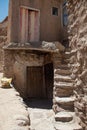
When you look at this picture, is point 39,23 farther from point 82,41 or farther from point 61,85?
point 82,41

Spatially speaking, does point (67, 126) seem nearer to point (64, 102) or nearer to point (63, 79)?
point (64, 102)

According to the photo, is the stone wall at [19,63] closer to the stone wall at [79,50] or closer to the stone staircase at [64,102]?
the stone staircase at [64,102]

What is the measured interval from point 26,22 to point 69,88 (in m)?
4.64

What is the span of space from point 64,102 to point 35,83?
482 centimetres

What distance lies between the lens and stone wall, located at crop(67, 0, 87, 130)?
3867 mm

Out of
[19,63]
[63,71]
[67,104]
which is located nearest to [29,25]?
[19,63]

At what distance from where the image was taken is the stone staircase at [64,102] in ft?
14.5

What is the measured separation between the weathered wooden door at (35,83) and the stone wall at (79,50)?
5350 mm

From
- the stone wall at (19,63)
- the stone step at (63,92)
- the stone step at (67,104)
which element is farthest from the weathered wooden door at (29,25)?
the stone step at (67,104)

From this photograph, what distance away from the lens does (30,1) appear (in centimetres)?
941

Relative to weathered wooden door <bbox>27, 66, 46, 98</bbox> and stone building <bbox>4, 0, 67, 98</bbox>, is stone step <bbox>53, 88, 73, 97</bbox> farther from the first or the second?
weathered wooden door <bbox>27, 66, 46, 98</bbox>

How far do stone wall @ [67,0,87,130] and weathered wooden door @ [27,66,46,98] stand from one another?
5.35 m

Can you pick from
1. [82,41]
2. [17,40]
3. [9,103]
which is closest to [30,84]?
[17,40]

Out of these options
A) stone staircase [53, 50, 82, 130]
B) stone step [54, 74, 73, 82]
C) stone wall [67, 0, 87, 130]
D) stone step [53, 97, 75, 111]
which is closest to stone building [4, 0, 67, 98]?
stone staircase [53, 50, 82, 130]
